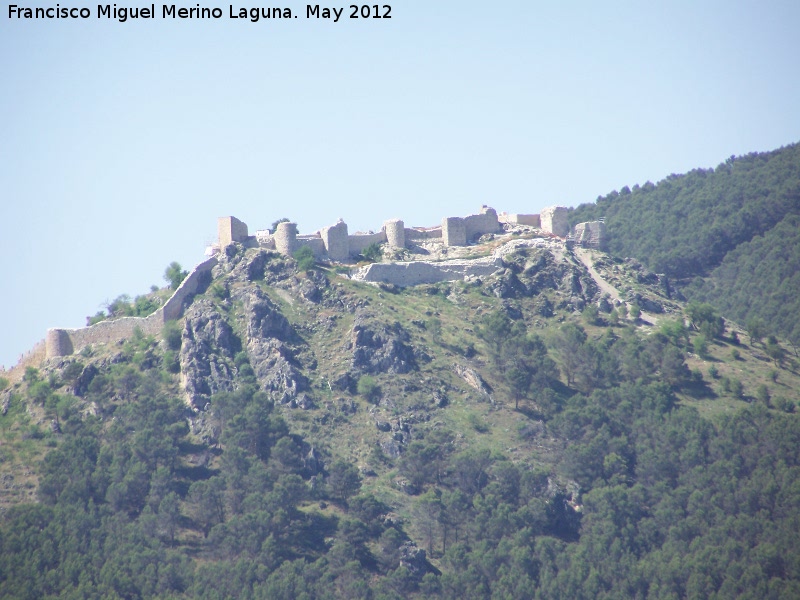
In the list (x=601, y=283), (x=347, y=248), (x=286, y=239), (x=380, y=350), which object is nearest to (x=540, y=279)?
(x=601, y=283)

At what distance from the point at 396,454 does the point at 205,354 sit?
43.1ft

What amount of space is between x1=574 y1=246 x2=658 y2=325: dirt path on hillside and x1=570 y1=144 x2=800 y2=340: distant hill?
22079 millimetres

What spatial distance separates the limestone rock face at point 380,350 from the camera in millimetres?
89312

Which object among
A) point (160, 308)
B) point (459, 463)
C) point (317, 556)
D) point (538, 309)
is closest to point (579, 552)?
point (459, 463)

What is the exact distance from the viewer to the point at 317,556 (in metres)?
79.2

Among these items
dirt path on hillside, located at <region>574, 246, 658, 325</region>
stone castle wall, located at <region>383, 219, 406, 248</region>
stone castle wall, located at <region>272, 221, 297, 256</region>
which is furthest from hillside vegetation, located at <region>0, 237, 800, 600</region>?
stone castle wall, located at <region>383, 219, 406, 248</region>

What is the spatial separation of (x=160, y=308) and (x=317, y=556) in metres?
21.6

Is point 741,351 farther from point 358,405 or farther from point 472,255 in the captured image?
point 358,405

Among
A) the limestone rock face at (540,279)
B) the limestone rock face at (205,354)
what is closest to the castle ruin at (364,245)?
the limestone rock face at (540,279)

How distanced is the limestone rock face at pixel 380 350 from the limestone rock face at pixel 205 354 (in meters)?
7.46

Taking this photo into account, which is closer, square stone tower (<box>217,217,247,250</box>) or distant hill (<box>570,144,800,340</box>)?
square stone tower (<box>217,217,247,250</box>)

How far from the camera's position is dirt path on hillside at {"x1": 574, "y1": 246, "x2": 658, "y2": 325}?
324 feet

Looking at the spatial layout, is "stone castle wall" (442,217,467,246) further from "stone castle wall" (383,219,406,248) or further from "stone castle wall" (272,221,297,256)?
"stone castle wall" (272,221,297,256)

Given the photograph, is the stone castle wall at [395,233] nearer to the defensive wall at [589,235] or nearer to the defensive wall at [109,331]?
the defensive wall at [589,235]
